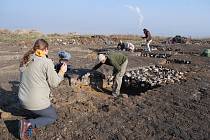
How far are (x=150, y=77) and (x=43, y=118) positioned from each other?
5.79 meters

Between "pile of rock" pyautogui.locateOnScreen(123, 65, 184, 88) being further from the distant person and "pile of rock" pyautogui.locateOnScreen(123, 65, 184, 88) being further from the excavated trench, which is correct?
the distant person

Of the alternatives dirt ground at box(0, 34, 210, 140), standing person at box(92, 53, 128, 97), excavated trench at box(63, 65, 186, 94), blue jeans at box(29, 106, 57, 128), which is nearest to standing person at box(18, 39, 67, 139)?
blue jeans at box(29, 106, 57, 128)

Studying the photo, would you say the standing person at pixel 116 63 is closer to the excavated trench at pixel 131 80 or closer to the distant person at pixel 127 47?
the excavated trench at pixel 131 80

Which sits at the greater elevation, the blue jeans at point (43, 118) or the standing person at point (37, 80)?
the standing person at point (37, 80)

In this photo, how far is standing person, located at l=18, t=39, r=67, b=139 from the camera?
18.2 ft

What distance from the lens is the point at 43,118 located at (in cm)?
580

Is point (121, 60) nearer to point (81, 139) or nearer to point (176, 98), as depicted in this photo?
point (176, 98)

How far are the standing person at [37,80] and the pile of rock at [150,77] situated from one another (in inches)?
Answer: 199

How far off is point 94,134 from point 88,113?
46.0 inches

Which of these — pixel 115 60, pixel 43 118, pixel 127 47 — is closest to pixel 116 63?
pixel 115 60

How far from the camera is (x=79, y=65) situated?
12.7 metres

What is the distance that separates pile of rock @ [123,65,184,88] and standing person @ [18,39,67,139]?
5061 mm

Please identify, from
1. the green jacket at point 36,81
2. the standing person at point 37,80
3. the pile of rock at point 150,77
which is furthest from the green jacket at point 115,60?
the green jacket at point 36,81

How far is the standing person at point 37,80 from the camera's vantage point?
556 cm
